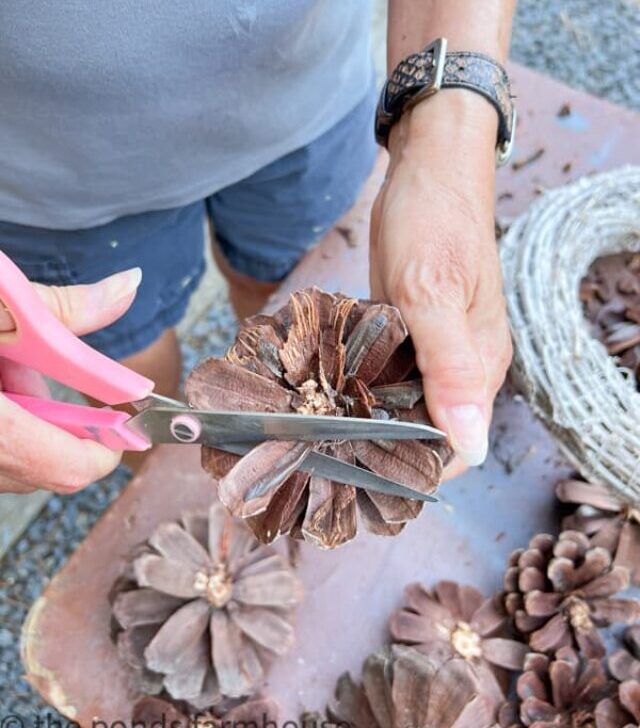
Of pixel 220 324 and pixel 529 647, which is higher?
pixel 220 324

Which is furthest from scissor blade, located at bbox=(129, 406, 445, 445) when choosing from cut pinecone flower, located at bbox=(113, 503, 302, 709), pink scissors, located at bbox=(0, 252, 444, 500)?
cut pinecone flower, located at bbox=(113, 503, 302, 709)

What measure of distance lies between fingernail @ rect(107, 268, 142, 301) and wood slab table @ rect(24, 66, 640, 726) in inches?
13.2

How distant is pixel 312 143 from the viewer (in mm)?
887

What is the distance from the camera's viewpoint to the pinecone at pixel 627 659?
758 mm

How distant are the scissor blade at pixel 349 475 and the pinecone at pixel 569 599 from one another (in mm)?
290

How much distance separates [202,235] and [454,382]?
1.75 ft

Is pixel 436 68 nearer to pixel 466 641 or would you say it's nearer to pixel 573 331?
pixel 573 331

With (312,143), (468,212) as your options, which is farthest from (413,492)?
(312,143)

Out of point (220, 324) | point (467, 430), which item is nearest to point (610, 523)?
point (467, 430)

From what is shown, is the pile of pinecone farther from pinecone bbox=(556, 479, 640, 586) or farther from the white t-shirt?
the white t-shirt

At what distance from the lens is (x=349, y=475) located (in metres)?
0.56

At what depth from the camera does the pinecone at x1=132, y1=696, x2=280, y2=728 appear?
30.6 inches

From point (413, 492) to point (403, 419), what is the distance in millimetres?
59

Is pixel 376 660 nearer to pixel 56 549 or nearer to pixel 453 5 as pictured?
pixel 453 5
